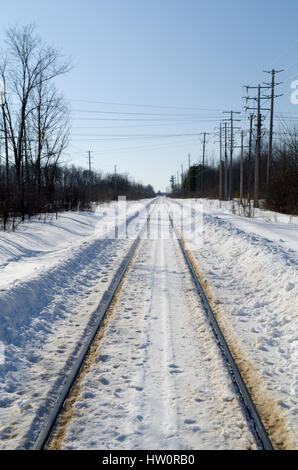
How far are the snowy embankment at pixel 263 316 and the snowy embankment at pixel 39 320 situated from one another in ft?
7.50

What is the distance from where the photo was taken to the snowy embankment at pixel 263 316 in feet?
12.0

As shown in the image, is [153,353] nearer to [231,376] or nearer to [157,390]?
[157,390]

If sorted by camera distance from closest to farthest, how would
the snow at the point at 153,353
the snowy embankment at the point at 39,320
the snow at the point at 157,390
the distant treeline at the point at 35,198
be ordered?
the snow at the point at 157,390 < the snow at the point at 153,353 < the snowy embankment at the point at 39,320 < the distant treeline at the point at 35,198

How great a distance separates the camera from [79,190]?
31.1 m

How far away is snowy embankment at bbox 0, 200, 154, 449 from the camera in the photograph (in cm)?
357

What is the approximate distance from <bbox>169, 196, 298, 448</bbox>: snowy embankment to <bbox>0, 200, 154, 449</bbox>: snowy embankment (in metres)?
2.29

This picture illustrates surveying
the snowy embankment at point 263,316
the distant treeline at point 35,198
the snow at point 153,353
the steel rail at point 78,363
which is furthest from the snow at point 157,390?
the distant treeline at point 35,198

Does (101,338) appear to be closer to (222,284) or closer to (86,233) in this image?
(222,284)

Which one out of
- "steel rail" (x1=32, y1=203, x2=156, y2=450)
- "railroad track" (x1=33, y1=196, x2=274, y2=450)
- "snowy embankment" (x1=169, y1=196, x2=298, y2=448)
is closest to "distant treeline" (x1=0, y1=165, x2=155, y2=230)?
"steel rail" (x1=32, y1=203, x2=156, y2=450)

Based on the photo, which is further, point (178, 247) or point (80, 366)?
point (178, 247)

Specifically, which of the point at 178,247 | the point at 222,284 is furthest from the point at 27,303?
the point at 178,247

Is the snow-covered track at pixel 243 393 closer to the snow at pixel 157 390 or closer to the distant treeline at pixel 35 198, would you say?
the snow at pixel 157 390

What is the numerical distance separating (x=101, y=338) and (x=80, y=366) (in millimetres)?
855
